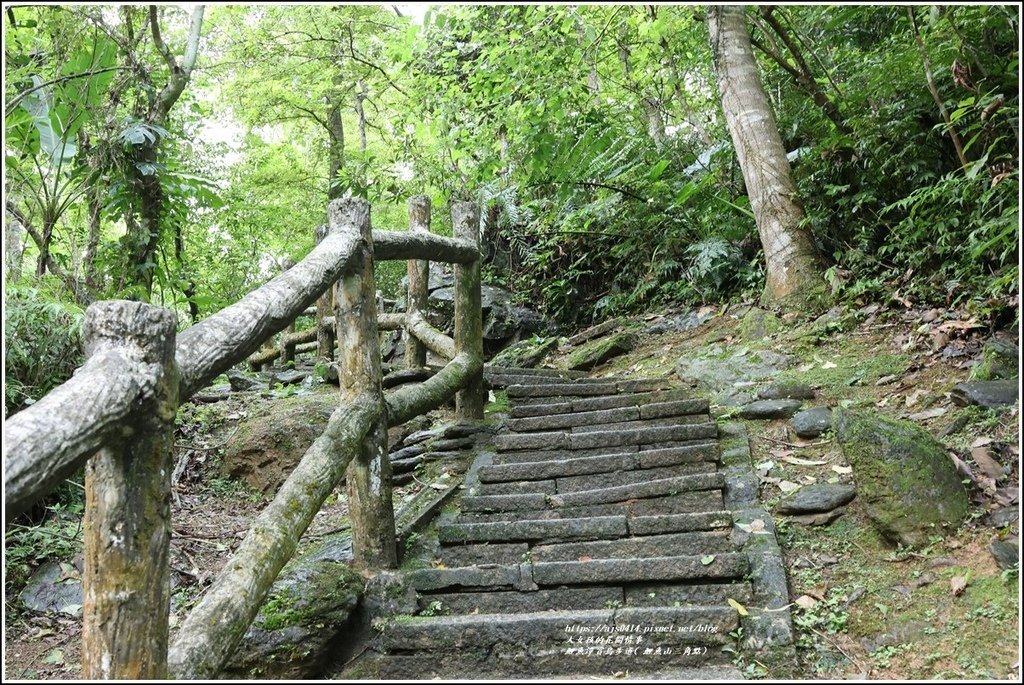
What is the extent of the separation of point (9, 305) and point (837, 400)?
4.95 meters

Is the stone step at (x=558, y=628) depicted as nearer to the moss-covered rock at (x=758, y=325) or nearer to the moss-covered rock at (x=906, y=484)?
the moss-covered rock at (x=906, y=484)

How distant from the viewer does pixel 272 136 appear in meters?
19.5

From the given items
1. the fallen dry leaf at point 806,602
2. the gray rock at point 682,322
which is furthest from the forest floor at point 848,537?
the gray rock at point 682,322

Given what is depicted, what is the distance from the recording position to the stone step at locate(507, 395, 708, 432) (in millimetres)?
4430

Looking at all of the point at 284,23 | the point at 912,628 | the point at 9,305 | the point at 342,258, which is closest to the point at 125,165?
the point at 9,305

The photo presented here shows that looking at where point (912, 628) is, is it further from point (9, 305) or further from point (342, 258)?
point (9, 305)

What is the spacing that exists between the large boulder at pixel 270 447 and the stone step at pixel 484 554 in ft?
6.50

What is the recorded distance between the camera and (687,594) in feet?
9.56

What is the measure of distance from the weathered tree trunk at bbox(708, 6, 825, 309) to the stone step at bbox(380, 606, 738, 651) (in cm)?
414

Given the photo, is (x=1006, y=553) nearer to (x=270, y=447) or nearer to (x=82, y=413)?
(x=82, y=413)

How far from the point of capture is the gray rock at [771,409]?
171 inches

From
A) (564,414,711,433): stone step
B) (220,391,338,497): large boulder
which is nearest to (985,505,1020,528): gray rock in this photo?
(564,414,711,433): stone step

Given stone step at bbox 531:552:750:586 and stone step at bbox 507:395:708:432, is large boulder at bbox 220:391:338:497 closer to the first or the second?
stone step at bbox 507:395:708:432

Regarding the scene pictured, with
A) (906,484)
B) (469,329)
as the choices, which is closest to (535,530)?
(906,484)
